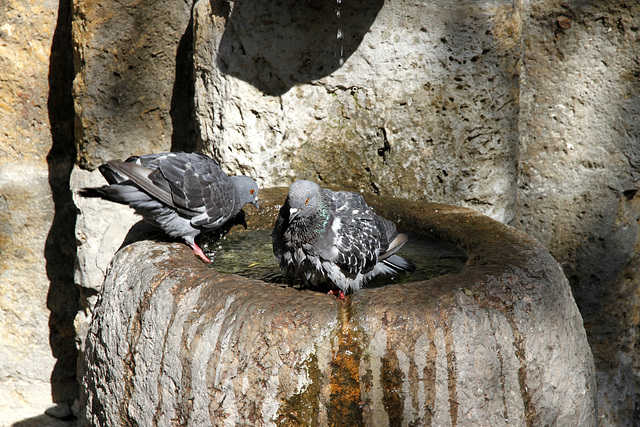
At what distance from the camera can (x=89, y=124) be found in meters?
3.48

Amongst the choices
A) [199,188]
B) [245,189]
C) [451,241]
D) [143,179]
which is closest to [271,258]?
[245,189]

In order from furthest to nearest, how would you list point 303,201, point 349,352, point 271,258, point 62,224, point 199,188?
1. point 62,224
2. point 271,258
3. point 199,188
4. point 303,201
5. point 349,352

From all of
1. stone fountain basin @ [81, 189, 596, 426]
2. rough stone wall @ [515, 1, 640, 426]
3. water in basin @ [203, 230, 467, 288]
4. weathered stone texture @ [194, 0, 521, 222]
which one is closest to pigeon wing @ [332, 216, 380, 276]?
water in basin @ [203, 230, 467, 288]

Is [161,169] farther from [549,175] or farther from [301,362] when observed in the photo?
[549,175]

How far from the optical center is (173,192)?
261 centimetres

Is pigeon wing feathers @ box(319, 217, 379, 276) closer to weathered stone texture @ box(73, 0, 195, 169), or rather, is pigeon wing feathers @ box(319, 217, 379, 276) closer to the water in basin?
the water in basin

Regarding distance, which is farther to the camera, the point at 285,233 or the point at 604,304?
the point at 604,304

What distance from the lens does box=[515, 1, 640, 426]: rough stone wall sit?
3.27 m

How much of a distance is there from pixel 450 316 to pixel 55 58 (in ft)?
10.2

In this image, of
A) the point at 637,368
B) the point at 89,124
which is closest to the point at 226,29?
the point at 89,124

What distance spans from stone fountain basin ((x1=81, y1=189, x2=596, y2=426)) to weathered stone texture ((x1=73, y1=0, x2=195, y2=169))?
1.69 meters

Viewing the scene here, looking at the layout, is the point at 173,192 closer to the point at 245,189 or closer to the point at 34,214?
the point at 245,189

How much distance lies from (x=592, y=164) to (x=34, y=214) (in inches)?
142

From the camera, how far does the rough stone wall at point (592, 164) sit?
3.27 meters
